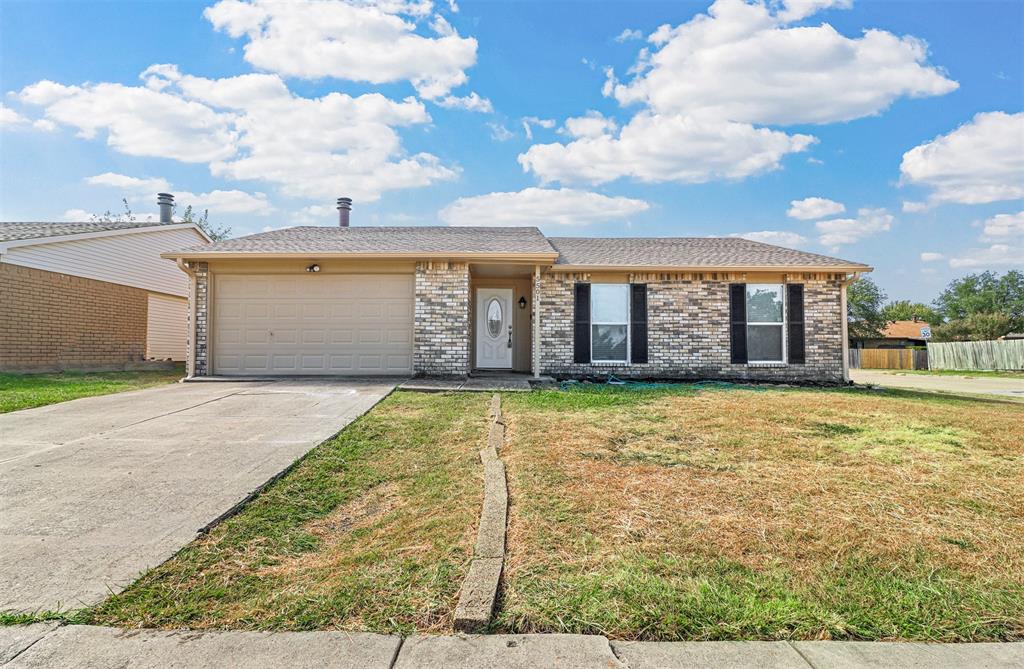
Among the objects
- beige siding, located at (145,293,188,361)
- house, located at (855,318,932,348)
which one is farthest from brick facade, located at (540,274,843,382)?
house, located at (855,318,932,348)

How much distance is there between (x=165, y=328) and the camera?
1773 cm

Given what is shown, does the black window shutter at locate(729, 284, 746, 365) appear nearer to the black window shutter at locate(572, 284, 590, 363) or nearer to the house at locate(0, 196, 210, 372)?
the black window shutter at locate(572, 284, 590, 363)

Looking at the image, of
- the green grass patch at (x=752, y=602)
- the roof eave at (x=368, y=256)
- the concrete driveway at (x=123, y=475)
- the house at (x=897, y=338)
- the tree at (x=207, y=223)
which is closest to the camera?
the green grass patch at (x=752, y=602)

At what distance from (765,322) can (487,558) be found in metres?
10.4

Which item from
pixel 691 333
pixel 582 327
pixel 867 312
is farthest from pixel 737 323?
pixel 867 312

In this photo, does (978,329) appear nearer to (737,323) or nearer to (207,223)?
(737,323)

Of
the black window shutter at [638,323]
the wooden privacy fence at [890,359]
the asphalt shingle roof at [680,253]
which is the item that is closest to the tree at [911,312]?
the wooden privacy fence at [890,359]

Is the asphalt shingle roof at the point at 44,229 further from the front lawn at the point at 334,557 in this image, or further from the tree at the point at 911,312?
Answer: the tree at the point at 911,312

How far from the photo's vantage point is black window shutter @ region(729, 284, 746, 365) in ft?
37.2

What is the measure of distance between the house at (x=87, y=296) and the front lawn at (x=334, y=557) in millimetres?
12783

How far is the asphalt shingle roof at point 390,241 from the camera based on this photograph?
10852 mm

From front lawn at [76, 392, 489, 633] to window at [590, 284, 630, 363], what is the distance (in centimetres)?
696

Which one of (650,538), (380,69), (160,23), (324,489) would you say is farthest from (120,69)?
(650,538)

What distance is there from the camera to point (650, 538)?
10.4 ft
